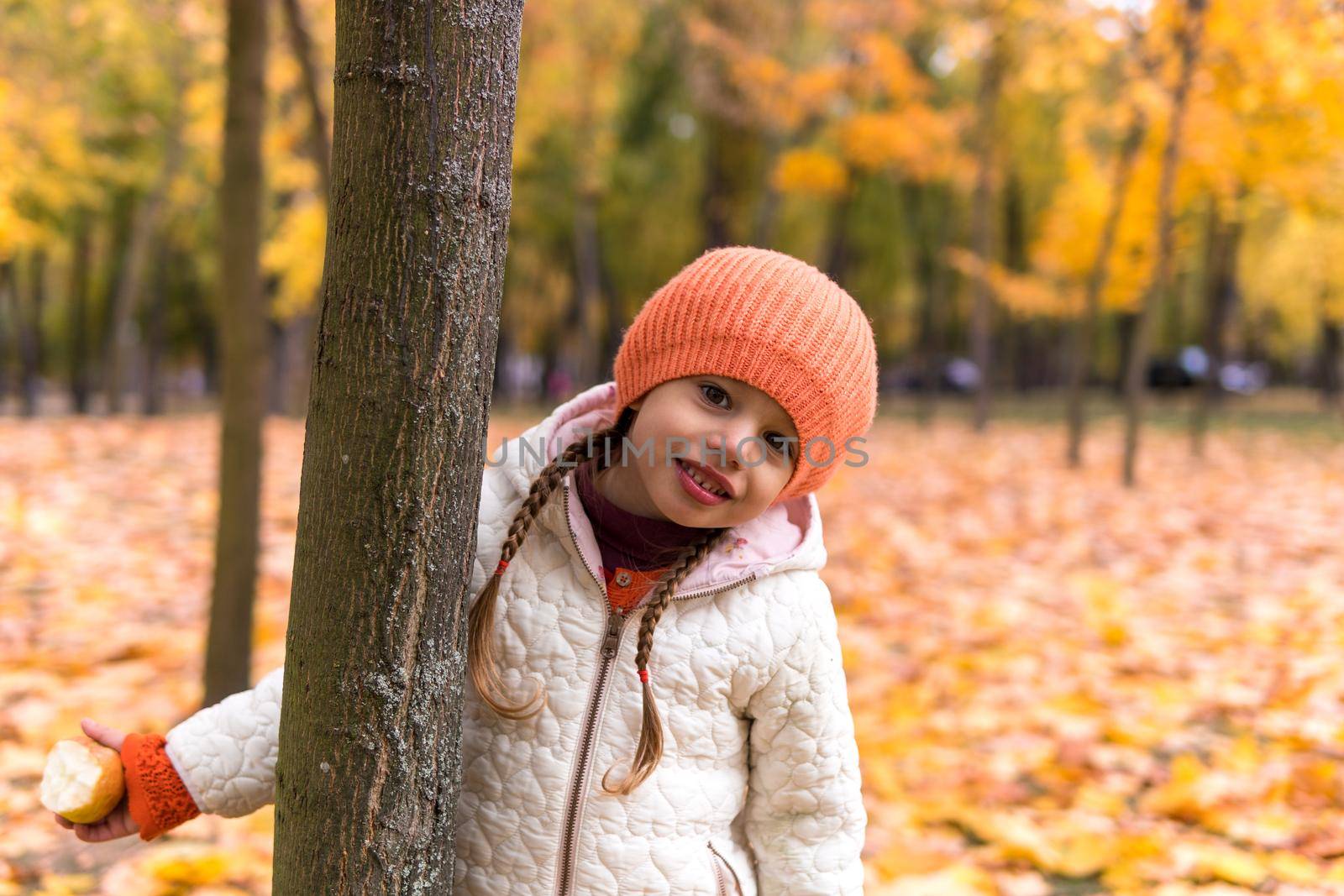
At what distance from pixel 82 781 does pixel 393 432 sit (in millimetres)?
679

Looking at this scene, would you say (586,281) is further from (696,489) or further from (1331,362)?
(696,489)

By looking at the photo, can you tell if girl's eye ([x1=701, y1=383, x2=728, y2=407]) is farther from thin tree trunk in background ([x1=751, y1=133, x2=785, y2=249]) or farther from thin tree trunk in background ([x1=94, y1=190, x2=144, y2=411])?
thin tree trunk in background ([x1=94, y1=190, x2=144, y2=411])

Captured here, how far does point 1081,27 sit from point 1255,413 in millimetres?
10987

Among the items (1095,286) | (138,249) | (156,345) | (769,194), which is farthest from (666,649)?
(156,345)

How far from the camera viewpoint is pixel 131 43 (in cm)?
993

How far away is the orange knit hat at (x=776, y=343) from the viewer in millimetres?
1311

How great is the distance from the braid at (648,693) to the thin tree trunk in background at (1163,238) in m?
8.15

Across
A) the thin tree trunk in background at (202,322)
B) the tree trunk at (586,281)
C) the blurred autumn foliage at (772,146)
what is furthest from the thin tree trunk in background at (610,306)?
the thin tree trunk in background at (202,322)

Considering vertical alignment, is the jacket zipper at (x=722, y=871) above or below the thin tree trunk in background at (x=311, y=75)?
below

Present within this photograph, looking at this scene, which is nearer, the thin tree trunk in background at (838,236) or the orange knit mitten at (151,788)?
the orange knit mitten at (151,788)

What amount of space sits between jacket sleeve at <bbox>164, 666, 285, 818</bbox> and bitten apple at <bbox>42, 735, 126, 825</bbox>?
76 millimetres

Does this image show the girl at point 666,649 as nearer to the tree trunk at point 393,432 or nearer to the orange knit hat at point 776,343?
the orange knit hat at point 776,343

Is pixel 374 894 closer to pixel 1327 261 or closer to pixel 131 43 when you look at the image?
pixel 131 43

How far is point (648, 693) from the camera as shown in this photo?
1.35 metres
